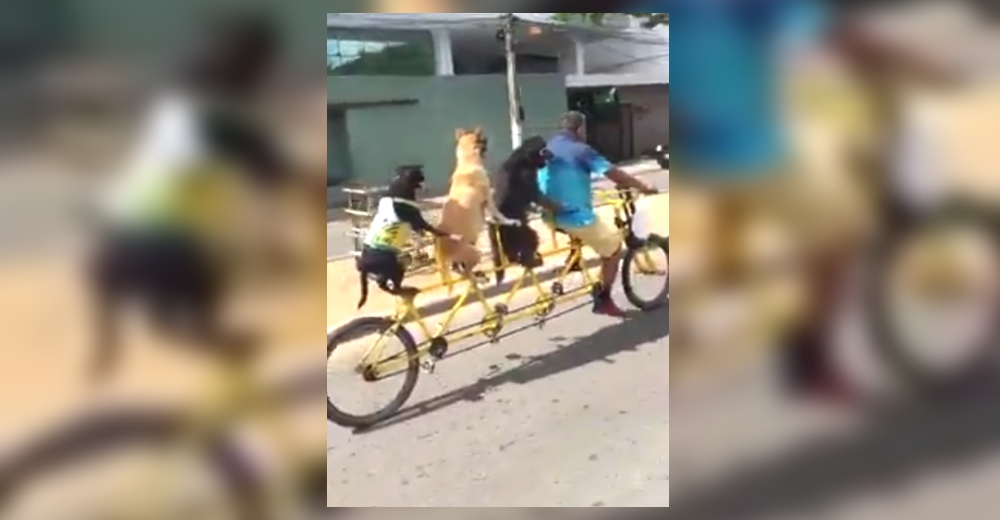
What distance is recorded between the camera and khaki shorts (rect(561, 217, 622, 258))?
6.01 feet

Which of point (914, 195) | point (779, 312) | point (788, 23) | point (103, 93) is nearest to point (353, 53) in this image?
point (103, 93)

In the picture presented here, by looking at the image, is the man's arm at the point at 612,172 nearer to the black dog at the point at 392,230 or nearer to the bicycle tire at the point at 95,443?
the black dog at the point at 392,230

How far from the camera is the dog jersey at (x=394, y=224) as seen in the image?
1402 mm

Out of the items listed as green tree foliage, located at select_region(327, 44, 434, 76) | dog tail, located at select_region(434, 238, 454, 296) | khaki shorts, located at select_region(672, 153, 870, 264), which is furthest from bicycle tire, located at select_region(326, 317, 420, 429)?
khaki shorts, located at select_region(672, 153, 870, 264)

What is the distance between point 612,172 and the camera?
65.1 inches

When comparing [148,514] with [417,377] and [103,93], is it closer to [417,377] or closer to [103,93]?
[417,377]

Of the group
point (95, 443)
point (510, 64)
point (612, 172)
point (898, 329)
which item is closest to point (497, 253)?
point (612, 172)

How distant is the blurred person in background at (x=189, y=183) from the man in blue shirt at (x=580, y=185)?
16.8 inches

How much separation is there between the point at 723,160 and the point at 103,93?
3.05 feet

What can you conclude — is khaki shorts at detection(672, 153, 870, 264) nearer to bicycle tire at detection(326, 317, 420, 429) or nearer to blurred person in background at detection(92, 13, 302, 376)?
bicycle tire at detection(326, 317, 420, 429)

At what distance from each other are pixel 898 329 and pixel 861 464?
0.27m

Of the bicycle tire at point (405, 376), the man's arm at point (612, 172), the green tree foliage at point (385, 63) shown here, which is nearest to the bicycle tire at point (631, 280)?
the man's arm at point (612, 172)

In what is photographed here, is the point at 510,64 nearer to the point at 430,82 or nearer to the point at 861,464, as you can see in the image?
the point at 430,82

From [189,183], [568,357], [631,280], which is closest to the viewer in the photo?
[189,183]
